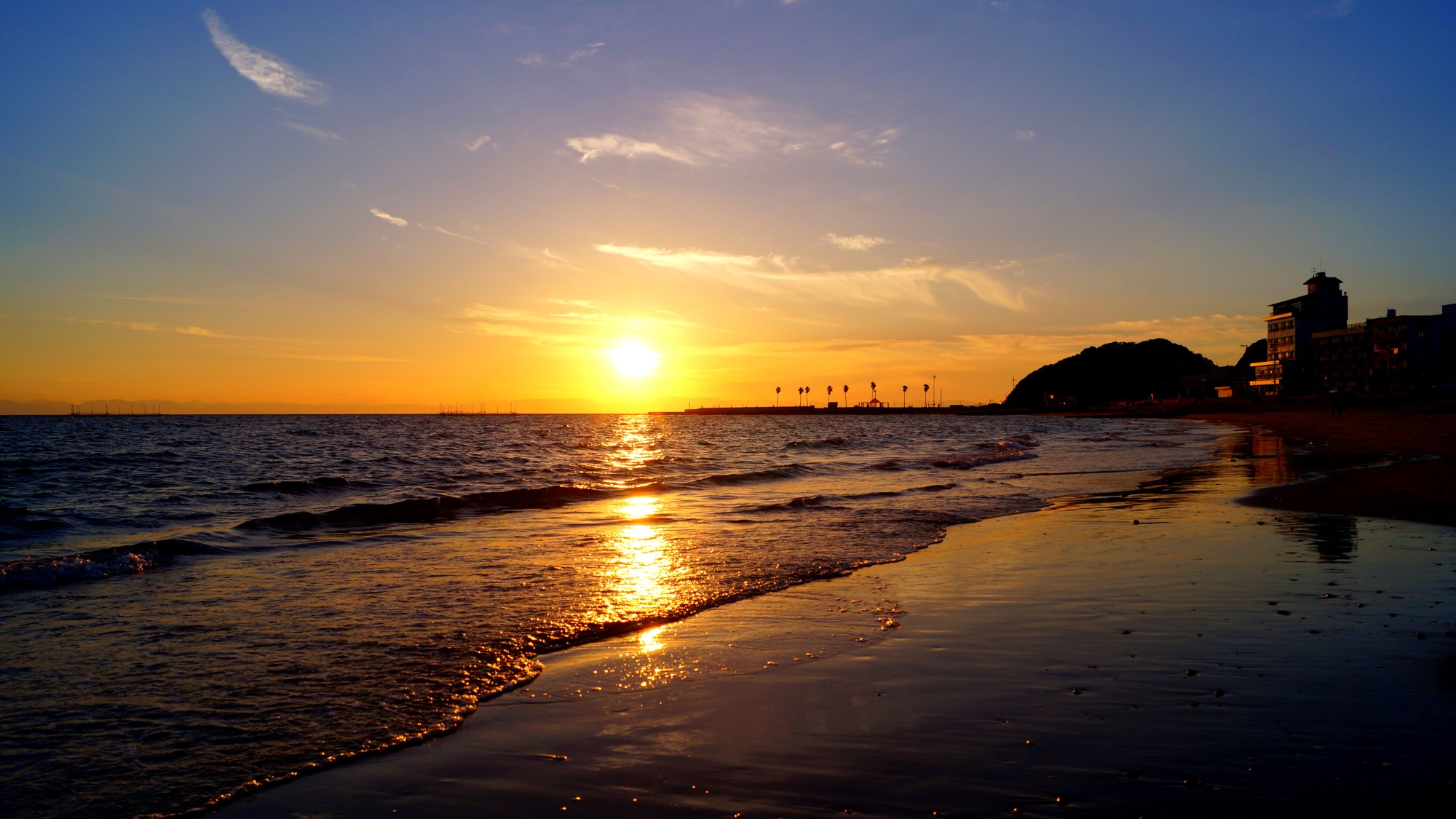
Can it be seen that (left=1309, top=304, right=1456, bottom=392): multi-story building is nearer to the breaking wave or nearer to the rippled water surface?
the rippled water surface

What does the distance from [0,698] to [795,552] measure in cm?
1104

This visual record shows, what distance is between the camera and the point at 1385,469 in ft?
83.4

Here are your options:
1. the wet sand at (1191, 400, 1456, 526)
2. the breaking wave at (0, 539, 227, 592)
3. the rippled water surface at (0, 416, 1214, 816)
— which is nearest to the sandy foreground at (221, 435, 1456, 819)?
the rippled water surface at (0, 416, 1214, 816)

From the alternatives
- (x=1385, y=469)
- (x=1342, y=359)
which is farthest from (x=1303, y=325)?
(x=1385, y=469)

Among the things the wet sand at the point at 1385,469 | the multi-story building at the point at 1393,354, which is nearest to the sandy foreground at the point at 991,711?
the wet sand at the point at 1385,469

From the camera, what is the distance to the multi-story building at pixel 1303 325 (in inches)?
4764

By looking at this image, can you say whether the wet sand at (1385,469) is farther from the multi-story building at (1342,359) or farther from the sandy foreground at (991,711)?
the multi-story building at (1342,359)

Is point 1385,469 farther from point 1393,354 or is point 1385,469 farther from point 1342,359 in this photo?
point 1342,359

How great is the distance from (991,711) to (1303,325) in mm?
145954

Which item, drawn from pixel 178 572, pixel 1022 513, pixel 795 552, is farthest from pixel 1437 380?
pixel 178 572

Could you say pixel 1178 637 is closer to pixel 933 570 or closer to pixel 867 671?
pixel 867 671

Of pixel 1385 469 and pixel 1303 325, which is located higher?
pixel 1303 325

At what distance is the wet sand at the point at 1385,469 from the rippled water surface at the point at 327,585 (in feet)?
20.7

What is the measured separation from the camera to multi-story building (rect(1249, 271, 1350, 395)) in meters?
121
